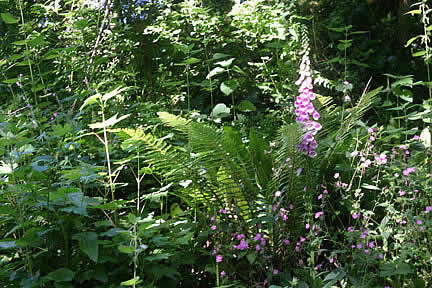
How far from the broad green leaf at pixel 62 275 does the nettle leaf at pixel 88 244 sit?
0.09m

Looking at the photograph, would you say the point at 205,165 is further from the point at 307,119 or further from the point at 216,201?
the point at 307,119

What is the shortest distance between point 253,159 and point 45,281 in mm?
1194

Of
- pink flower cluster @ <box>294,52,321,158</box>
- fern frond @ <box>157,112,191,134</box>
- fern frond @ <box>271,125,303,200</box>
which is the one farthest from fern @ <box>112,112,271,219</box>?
pink flower cluster @ <box>294,52,321,158</box>

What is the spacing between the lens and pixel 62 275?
1.50m

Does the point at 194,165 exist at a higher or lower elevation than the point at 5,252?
higher

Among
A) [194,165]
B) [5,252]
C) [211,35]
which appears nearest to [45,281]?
[5,252]

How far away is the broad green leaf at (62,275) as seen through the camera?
148 centimetres

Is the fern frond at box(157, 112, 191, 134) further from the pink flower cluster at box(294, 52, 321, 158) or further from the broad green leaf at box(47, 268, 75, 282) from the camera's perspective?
the broad green leaf at box(47, 268, 75, 282)

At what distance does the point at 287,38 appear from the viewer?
3.80 m

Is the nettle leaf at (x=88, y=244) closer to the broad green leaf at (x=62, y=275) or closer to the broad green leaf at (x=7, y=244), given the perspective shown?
the broad green leaf at (x=62, y=275)

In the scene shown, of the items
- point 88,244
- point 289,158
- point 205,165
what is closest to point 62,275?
point 88,244

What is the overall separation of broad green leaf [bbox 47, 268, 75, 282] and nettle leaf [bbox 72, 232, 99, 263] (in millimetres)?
90

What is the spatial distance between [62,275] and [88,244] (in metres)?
0.13

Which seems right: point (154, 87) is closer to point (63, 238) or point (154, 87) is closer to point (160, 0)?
point (160, 0)
